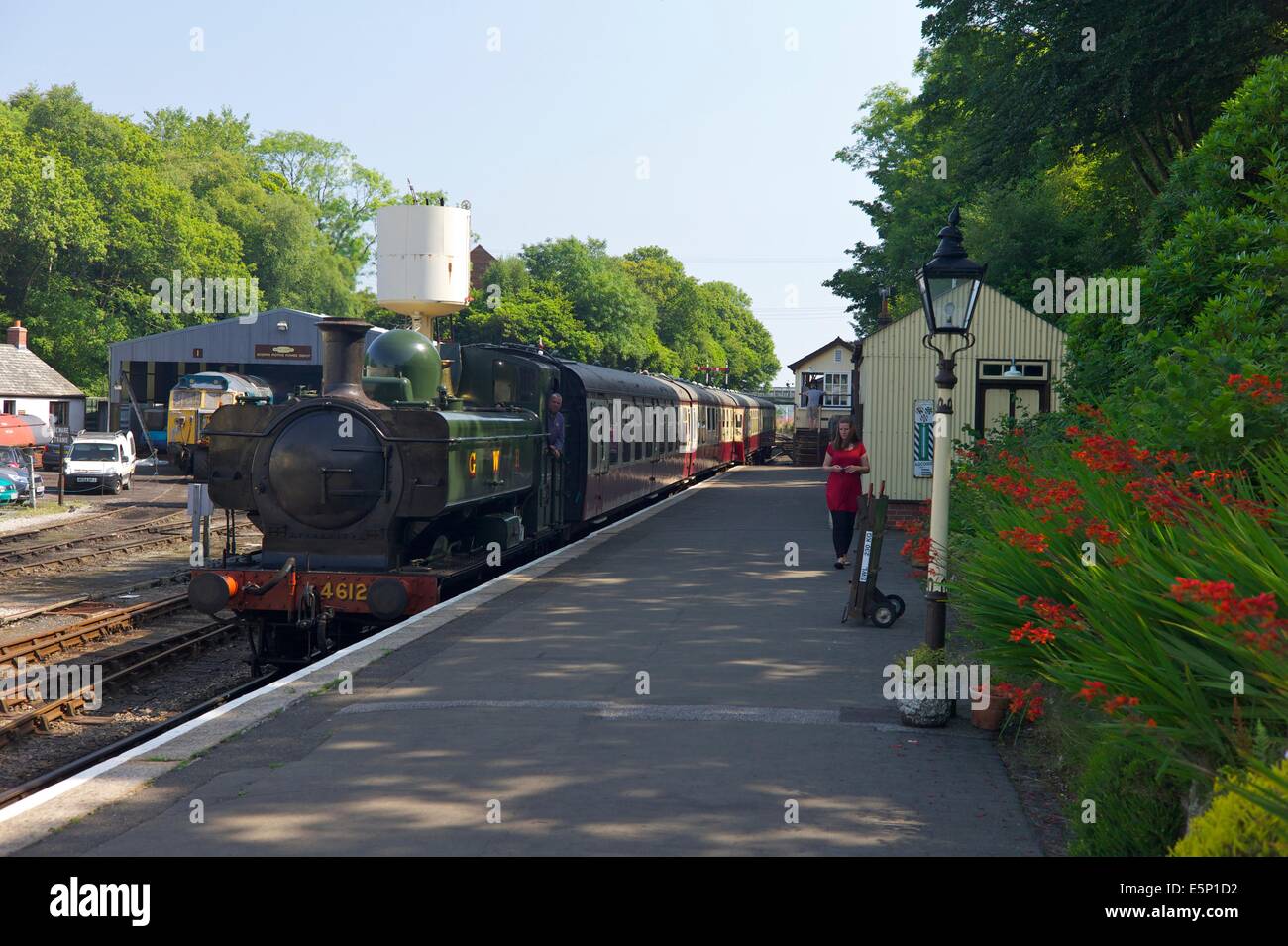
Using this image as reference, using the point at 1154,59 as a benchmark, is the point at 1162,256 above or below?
below

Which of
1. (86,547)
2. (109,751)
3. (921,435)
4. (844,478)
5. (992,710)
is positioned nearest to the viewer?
(992,710)

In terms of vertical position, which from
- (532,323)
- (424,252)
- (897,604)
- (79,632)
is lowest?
(79,632)

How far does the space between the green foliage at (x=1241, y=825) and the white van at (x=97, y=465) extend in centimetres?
3534

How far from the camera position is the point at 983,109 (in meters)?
22.3

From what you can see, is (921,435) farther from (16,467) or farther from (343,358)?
(16,467)

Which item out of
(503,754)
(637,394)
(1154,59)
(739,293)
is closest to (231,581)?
(503,754)

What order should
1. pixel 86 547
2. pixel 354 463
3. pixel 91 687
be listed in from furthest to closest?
1. pixel 86 547
2. pixel 91 687
3. pixel 354 463

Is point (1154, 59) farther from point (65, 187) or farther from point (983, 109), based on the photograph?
point (65, 187)

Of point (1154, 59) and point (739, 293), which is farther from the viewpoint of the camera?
point (739, 293)

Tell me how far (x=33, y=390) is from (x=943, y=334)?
48.5 meters

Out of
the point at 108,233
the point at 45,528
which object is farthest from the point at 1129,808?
the point at 108,233

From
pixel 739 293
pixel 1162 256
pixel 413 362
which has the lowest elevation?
pixel 413 362

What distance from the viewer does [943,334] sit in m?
9.24
